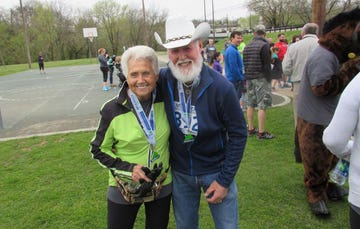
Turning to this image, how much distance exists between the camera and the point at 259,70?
5875 millimetres

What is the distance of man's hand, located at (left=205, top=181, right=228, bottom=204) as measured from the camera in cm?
210

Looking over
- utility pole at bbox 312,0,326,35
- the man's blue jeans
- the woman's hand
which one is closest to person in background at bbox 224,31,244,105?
utility pole at bbox 312,0,326,35

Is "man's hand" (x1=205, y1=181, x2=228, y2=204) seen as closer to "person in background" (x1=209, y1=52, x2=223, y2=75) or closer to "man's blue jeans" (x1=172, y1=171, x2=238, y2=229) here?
"man's blue jeans" (x1=172, y1=171, x2=238, y2=229)

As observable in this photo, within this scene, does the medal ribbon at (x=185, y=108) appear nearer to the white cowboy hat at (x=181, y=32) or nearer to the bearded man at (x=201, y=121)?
the bearded man at (x=201, y=121)

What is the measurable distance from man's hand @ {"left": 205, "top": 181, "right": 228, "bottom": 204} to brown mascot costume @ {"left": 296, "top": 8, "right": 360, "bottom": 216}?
1.48m

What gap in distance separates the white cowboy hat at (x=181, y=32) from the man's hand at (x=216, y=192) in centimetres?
93

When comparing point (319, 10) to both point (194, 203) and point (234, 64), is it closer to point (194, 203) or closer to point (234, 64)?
point (234, 64)

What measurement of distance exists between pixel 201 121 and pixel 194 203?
2.24ft

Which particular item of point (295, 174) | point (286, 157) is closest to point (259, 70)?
point (286, 157)

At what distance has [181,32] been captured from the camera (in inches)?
80.4

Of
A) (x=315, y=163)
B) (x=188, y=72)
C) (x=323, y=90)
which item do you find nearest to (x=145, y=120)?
(x=188, y=72)

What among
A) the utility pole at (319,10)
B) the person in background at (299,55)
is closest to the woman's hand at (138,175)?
the person in background at (299,55)

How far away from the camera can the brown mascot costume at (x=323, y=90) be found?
280 centimetres

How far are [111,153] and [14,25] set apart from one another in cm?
6806
